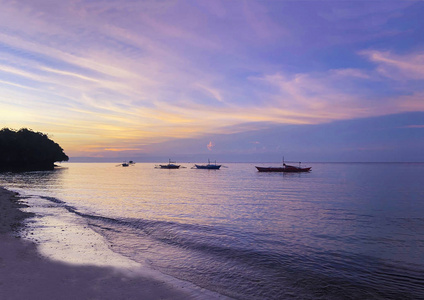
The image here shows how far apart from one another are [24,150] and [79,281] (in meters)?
150

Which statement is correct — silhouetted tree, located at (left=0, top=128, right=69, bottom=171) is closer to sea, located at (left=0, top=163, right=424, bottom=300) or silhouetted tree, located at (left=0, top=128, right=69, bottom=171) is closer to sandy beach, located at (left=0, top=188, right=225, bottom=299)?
sea, located at (left=0, top=163, right=424, bottom=300)

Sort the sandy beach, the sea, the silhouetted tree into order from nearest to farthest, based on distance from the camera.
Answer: the sandy beach → the sea → the silhouetted tree

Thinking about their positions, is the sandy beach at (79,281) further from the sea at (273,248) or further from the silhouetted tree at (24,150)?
the silhouetted tree at (24,150)

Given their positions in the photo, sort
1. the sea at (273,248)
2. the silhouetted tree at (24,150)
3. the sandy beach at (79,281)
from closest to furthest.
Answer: the sandy beach at (79,281) → the sea at (273,248) → the silhouetted tree at (24,150)

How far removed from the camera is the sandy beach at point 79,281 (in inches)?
292

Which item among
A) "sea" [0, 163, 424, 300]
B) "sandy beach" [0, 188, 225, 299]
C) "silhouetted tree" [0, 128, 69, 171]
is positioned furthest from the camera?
"silhouetted tree" [0, 128, 69, 171]

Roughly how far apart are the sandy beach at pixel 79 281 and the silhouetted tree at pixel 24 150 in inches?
5606

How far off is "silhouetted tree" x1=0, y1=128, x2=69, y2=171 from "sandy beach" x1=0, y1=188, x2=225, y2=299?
5606 inches

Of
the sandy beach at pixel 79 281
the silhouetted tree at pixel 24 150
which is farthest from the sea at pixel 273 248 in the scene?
the silhouetted tree at pixel 24 150

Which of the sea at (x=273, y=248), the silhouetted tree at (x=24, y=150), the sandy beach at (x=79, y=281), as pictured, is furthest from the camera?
the silhouetted tree at (x=24, y=150)

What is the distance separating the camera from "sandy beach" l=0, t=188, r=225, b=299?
7.41 m

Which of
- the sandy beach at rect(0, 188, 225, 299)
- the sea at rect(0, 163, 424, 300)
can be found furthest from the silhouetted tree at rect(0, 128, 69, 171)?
the sandy beach at rect(0, 188, 225, 299)

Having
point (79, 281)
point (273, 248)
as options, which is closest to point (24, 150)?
point (79, 281)

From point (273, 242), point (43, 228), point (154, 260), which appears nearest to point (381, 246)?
point (273, 242)
